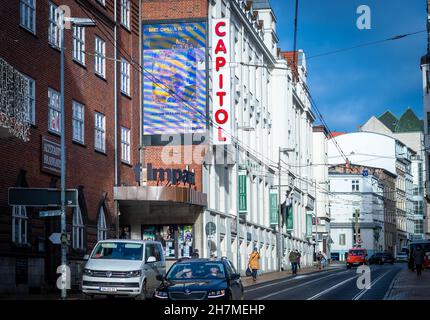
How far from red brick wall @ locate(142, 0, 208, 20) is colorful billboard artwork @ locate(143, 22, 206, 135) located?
78 centimetres

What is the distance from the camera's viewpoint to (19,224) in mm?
29469

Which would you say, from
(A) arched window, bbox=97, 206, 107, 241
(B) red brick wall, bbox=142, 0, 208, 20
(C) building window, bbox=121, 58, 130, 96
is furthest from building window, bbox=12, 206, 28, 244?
(B) red brick wall, bbox=142, 0, 208, 20

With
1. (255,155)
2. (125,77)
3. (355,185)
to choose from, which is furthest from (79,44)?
(355,185)

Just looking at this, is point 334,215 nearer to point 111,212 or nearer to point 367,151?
point 367,151

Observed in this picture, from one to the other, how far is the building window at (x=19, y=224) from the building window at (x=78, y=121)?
586cm

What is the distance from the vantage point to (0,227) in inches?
1097

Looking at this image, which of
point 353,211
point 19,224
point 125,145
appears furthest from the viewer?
point 353,211

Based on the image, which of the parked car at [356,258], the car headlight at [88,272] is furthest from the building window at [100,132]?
the parked car at [356,258]

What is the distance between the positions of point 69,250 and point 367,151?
3992 inches

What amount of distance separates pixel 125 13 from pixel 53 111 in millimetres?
11193

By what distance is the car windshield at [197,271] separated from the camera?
66.0 feet

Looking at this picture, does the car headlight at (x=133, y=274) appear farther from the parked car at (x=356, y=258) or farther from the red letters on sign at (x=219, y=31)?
the parked car at (x=356, y=258)

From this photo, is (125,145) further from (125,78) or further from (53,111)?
(53,111)
